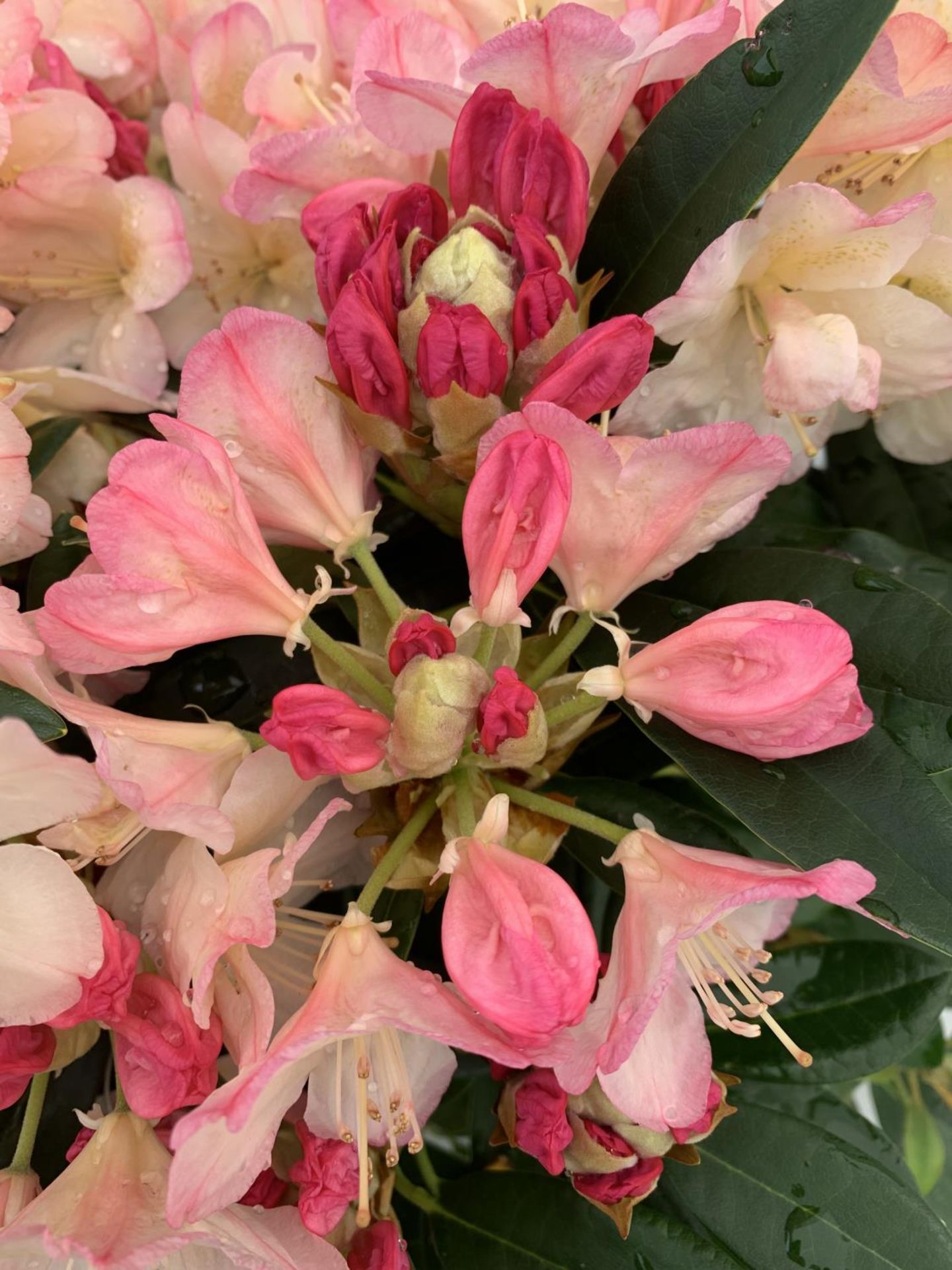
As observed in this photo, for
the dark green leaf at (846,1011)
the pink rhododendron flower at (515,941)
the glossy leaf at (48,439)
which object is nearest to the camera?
the pink rhododendron flower at (515,941)

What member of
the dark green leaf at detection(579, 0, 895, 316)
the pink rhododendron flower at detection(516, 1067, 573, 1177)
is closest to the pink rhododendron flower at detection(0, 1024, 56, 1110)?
the pink rhododendron flower at detection(516, 1067, 573, 1177)

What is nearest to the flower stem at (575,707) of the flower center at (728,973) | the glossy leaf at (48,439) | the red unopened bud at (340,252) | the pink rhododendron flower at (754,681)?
the pink rhododendron flower at (754,681)

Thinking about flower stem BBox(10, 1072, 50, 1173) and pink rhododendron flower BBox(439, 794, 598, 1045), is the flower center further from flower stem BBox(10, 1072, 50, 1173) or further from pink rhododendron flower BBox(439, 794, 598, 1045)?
flower stem BBox(10, 1072, 50, 1173)

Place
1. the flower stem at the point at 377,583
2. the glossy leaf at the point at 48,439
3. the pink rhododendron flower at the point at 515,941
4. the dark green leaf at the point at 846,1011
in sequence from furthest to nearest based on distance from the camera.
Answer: the dark green leaf at the point at 846,1011 < the glossy leaf at the point at 48,439 < the flower stem at the point at 377,583 < the pink rhododendron flower at the point at 515,941

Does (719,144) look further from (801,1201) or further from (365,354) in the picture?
(801,1201)

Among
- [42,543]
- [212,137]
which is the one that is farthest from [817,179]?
[42,543]

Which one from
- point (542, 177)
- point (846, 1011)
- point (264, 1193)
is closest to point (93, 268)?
point (542, 177)

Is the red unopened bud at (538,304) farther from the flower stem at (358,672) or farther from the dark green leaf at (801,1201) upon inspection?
the dark green leaf at (801,1201)
